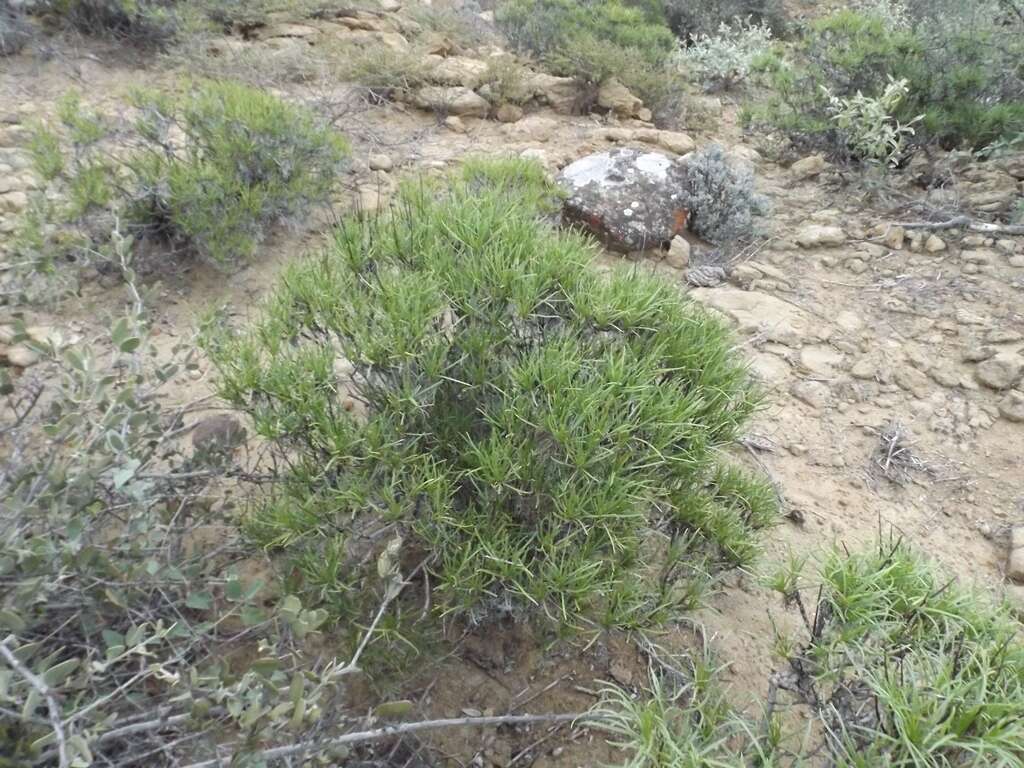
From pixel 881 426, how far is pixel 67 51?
5543mm

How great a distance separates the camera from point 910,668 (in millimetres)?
1303

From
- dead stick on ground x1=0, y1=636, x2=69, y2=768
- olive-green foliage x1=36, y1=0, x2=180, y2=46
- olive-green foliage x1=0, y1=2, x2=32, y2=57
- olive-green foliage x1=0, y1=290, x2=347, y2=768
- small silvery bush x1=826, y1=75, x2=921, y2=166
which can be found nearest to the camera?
dead stick on ground x1=0, y1=636, x2=69, y2=768

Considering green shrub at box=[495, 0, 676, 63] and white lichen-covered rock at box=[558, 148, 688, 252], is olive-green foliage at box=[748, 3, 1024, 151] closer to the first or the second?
white lichen-covered rock at box=[558, 148, 688, 252]

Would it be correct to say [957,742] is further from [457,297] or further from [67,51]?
[67,51]

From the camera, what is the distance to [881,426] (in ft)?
9.78

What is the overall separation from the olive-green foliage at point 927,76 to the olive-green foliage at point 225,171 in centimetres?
337

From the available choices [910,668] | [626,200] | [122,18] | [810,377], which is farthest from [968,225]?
[122,18]

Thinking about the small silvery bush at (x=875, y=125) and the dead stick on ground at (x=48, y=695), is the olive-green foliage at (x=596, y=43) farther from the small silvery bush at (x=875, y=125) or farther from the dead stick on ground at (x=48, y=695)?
the dead stick on ground at (x=48, y=695)

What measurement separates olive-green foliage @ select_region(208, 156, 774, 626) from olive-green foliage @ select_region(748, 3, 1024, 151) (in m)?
3.52

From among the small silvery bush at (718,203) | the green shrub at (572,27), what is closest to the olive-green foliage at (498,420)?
the small silvery bush at (718,203)

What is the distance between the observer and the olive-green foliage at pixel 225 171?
313cm

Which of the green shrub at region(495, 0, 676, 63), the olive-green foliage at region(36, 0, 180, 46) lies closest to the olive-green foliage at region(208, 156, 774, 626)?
the olive-green foliage at region(36, 0, 180, 46)

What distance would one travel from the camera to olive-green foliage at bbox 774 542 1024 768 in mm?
1200

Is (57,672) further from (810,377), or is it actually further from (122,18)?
(122,18)
